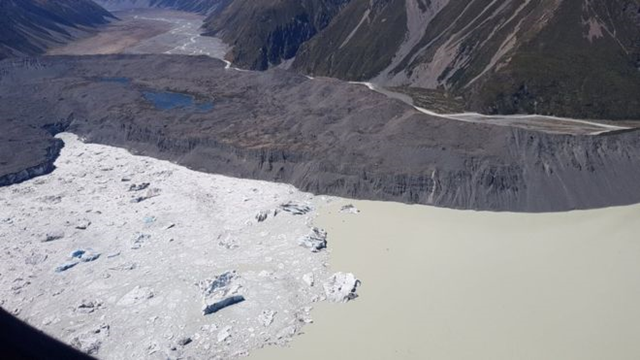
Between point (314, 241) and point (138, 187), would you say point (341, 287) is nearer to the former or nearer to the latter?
point (314, 241)

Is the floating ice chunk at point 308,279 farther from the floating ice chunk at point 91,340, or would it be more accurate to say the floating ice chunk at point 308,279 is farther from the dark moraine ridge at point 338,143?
the dark moraine ridge at point 338,143

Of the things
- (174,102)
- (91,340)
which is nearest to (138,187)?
(91,340)

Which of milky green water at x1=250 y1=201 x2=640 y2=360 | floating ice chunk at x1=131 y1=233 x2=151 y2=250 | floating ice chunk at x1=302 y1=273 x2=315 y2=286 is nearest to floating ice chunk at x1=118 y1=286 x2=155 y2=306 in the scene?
floating ice chunk at x1=131 y1=233 x2=151 y2=250

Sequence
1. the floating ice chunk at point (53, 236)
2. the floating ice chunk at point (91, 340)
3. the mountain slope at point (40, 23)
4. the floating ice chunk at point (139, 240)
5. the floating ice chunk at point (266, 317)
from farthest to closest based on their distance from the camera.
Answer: the mountain slope at point (40, 23), the floating ice chunk at point (53, 236), the floating ice chunk at point (139, 240), the floating ice chunk at point (266, 317), the floating ice chunk at point (91, 340)

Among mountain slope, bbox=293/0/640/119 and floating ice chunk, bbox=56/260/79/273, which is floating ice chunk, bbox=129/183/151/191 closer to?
floating ice chunk, bbox=56/260/79/273

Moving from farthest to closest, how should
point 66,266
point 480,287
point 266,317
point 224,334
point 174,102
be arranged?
point 174,102 → point 66,266 → point 480,287 → point 266,317 → point 224,334

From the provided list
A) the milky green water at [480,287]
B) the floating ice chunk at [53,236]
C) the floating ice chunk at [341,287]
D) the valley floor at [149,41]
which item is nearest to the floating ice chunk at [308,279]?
the floating ice chunk at [341,287]

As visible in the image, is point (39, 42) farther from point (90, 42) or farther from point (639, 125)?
point (639, 125)
